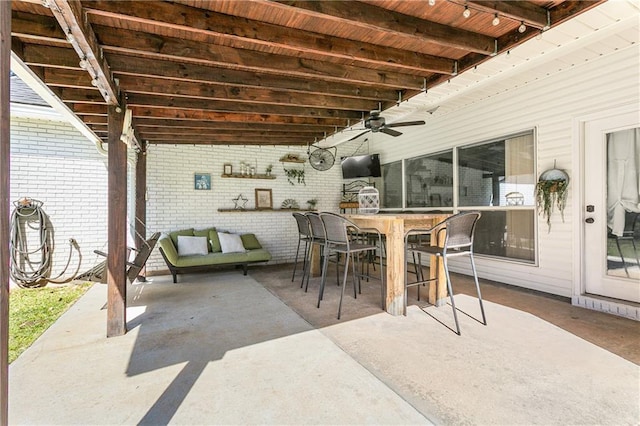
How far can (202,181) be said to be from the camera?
20.2 ft

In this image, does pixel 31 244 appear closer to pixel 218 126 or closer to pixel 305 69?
pixel 218 126

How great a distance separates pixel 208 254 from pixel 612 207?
5610mm

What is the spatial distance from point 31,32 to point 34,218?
13.3 feet

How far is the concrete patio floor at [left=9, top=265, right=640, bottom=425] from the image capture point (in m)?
1.77

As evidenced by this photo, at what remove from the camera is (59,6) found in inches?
68.5

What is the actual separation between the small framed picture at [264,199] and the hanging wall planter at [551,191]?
15.6ft

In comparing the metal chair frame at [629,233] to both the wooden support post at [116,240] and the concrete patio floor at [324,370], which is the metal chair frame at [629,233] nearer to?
the concrete patio floor at [324,370]

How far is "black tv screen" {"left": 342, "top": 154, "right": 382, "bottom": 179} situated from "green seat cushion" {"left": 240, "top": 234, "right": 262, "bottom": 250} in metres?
2.59

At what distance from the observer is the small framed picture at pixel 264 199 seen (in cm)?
661

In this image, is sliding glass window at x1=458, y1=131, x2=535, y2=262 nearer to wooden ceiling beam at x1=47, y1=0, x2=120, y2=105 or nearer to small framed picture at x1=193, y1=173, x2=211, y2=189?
small framed picture at x1=193, y1=173, x2=211, y2=189

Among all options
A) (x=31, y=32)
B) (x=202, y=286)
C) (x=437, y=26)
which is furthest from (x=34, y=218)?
(x=437, y=26)

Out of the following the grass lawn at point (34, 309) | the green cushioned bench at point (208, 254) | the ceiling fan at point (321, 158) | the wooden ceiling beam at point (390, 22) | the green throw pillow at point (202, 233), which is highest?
the wooden ceiling beam at point (390, 22)

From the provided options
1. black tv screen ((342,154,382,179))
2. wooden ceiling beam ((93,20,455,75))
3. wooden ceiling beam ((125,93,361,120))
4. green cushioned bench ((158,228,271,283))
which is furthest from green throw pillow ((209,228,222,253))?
wooden ceiling beam ((93,20,455,75))

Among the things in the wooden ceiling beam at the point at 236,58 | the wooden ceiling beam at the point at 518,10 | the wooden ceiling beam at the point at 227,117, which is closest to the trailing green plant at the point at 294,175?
the wooden ceiling beam at the point at 227,117
